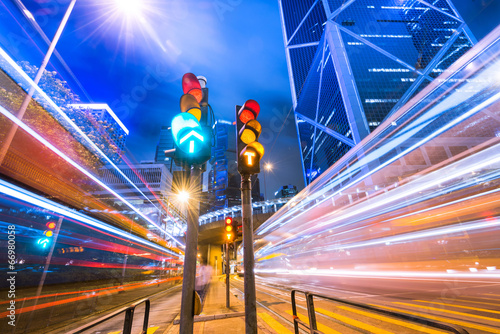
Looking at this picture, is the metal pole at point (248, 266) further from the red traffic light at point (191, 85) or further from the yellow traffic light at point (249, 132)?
the red traffic light at point (191, 85)

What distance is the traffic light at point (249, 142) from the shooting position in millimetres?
3049

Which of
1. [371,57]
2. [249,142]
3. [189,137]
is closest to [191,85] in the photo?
[189,137]

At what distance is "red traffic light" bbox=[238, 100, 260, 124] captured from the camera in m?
3.28

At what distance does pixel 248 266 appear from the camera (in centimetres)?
271

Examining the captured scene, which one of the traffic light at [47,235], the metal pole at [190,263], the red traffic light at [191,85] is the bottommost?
the metal pole at [190,263]

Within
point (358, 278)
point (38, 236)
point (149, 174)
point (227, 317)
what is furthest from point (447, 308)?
point (149, 174)

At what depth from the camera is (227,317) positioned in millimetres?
6836

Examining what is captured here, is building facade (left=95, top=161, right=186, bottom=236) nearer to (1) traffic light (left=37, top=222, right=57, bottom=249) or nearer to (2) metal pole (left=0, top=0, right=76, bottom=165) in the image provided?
(1) traffic light (left=37, top=222, right=57, bottom=249)

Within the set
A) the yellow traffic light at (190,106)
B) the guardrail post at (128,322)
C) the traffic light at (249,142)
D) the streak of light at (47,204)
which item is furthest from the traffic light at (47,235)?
the traffic light at (249,142)

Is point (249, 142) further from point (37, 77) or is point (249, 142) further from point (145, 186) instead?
point (145, 186)

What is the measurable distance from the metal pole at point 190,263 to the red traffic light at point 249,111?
3.52 ft

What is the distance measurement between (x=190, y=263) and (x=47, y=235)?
30.6ft

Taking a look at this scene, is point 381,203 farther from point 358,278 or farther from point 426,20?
point 426,20

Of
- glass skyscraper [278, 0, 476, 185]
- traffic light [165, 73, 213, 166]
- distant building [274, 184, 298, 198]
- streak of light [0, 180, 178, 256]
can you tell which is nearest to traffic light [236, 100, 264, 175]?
traffic light [165, 73, 213, 166]
